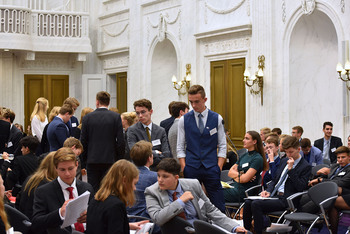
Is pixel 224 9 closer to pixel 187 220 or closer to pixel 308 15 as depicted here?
pixel 308 15

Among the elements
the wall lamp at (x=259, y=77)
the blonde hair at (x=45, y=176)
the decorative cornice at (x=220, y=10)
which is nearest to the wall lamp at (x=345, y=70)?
the wall lamp at (x=259, y=77)

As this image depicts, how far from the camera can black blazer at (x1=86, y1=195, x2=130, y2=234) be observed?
3973 millimetres

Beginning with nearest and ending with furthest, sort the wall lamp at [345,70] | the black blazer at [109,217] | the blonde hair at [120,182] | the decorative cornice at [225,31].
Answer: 1. the black blazer at [109,217]
2. the blonde hair at [120,182]
3. the wall lamp at [345,70]
4. the decorative cornice at [225,31]

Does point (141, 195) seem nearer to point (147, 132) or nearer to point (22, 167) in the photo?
point (147, 132)

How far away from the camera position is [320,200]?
688cm

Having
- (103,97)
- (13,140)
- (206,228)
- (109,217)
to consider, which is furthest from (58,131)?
(206,228)

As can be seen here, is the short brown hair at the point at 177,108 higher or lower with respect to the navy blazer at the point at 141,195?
higher

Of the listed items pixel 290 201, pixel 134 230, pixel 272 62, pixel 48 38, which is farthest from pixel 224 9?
pixel 134 230

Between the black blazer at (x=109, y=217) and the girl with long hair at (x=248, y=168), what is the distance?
374cm

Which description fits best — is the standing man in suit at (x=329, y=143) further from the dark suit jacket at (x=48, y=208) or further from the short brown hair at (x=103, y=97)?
the dark suit jacket at (x=48, y=208)

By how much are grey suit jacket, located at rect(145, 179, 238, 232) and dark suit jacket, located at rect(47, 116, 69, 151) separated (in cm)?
354

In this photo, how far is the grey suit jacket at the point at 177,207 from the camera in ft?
14.9

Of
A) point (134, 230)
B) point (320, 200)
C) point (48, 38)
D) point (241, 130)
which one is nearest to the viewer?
point (134, 230)

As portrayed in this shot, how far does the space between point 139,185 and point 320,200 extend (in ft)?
8.01
